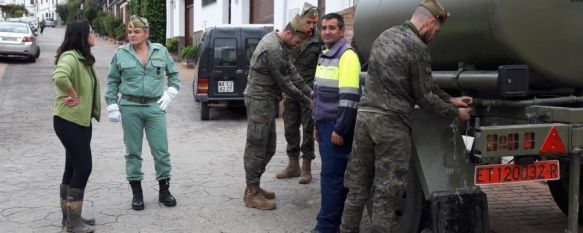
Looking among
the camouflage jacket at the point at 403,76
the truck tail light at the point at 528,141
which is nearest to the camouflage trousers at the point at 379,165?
the camouflage jacket at the point at 403,76

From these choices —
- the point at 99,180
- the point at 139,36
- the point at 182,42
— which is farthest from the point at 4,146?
the point at 182,42

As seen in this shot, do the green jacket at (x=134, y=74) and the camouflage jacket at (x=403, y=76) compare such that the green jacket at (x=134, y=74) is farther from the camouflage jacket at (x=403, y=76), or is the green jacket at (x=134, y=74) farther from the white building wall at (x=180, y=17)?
the white building wall at (x=180, y=17)

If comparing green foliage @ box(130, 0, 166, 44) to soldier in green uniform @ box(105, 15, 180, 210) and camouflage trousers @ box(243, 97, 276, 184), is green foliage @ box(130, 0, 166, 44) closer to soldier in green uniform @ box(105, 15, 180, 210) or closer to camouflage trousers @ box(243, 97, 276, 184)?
soldier in green uniform @ box(105, 15, 180, 210)

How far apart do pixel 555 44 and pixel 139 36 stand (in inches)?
136

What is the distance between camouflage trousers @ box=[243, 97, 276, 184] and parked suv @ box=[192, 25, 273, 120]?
5557mm

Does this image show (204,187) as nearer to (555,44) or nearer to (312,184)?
(312,184)

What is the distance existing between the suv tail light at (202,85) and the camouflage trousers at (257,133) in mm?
5549

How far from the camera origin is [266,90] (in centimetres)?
567

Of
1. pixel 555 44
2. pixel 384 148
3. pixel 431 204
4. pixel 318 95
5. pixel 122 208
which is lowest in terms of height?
pixel 122 208

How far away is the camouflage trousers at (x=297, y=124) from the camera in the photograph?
6672 millimetres

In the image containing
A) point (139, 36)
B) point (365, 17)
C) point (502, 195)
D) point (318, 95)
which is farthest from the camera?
point (502, 195)

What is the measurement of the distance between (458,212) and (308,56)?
320 cm

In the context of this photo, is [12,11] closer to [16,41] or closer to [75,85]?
[16,41]

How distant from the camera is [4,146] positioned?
8891 mm
